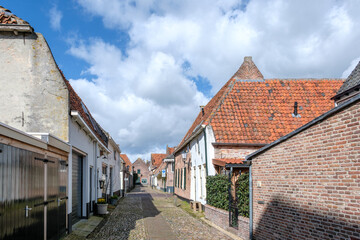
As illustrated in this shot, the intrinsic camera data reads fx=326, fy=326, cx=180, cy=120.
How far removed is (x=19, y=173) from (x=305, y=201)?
18.3ft

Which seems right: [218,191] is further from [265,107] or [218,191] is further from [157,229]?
[265,107]

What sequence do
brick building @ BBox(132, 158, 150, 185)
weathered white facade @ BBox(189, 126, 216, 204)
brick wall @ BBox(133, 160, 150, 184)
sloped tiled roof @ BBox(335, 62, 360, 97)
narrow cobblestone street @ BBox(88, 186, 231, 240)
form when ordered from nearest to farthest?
narrow cobblestone street @ BBox(88, 186, 231, 240)
sloped tiled roof @ BBox(335, 62, 360, 97)
weathered white facade @ BBox(189, 126, 216, 204)
brick building @ BBox(132, 158, 150, 185)
brick wall @ BBox(133, 160, 150, 184)

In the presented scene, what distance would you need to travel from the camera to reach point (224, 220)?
11477mm

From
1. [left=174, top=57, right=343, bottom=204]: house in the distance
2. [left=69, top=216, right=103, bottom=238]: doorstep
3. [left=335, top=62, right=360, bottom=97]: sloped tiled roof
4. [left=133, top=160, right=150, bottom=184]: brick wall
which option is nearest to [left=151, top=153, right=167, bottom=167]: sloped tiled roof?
[left=133, top=160, right=150, bottom=184]: brick wall

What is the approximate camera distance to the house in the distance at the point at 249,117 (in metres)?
14.9

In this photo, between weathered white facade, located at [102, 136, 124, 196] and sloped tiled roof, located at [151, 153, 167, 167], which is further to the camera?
sloped tiled roof, located at [151, 153, 167, 167]

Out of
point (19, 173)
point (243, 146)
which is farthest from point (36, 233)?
point (243, 146)

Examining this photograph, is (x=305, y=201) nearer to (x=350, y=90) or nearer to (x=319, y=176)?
(x=319, y=176)

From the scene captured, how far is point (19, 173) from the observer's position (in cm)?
595

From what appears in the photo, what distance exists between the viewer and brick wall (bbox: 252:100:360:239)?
5391 millimetres

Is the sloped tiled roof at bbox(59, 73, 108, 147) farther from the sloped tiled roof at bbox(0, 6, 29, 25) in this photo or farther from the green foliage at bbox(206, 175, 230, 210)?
the green foliage at bbox(206, 175, 230, 210)

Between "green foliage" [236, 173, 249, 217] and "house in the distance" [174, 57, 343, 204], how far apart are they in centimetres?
274

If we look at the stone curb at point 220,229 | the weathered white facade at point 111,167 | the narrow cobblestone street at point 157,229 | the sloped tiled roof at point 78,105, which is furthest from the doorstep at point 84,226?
the weathered white facade at point 111,167

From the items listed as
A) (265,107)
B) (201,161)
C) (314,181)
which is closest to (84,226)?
(201,161)
